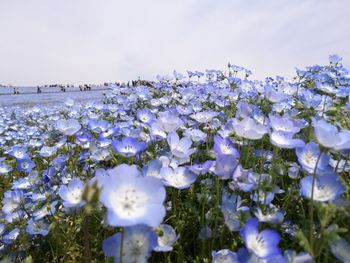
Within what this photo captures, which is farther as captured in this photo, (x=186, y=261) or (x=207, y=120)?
(x=207, y=120)

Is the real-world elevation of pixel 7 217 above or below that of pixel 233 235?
below

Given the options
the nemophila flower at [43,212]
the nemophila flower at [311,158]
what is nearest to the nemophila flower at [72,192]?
the nemophila flower at [43,212]

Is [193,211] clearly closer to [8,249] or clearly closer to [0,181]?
[8,249]

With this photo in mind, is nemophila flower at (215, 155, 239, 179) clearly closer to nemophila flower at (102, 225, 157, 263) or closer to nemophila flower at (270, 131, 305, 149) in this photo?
nemophila flower at (270, 131, 305, 149)

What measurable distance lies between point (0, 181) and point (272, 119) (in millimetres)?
3508

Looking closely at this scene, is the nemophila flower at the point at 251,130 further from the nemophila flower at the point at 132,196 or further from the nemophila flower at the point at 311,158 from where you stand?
the nemophila flower at the point at 132,196

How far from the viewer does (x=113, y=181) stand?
1224 millimetres

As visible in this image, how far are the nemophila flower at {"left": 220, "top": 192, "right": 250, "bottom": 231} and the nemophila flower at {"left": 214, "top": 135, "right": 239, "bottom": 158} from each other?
211mm

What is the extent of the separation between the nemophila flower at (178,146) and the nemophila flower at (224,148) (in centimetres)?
16

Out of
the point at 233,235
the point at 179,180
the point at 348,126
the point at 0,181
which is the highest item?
the point at 348,126

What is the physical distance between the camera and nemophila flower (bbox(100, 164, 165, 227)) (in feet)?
3.71

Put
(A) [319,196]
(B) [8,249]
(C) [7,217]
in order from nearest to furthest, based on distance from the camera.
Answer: (A) [319,196] → (B) [8,249] → (C) [7,217]

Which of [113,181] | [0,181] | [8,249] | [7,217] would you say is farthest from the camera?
[0,181]

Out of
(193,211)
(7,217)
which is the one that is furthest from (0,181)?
(193,211)
